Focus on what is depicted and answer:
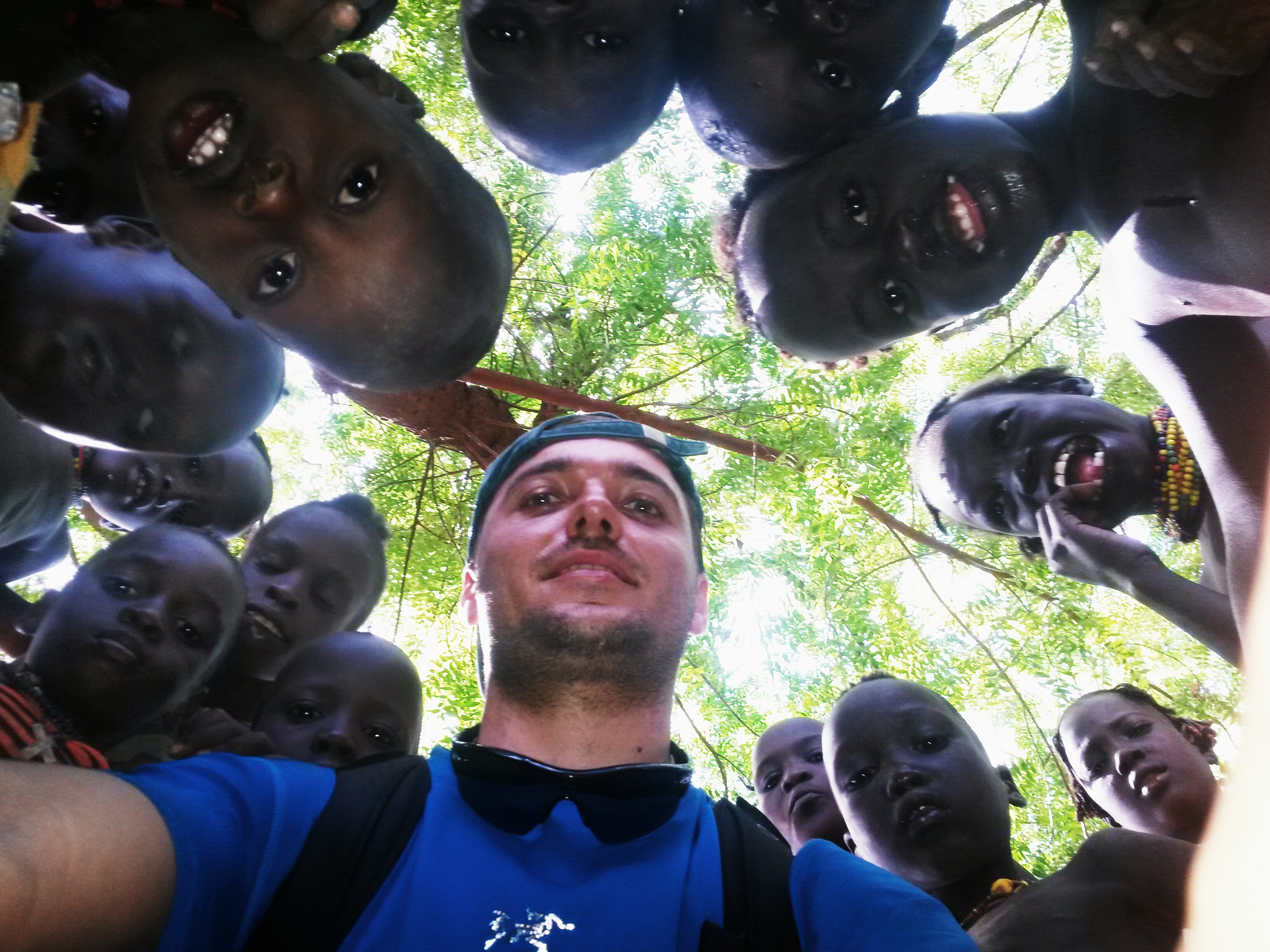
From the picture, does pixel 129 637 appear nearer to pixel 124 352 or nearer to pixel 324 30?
pixel 124 352

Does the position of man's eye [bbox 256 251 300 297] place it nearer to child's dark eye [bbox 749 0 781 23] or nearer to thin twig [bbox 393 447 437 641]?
child's dark eye [bbox 749 0 781 23]

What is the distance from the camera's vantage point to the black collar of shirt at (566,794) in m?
1.49

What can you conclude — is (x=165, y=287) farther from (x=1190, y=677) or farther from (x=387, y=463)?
(x=1190, y=677)

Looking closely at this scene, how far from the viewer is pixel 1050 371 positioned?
9.66 feet

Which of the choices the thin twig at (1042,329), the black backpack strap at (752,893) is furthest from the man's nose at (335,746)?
the thin twig at (1042,329)

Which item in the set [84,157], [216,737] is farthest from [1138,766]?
[84,157]

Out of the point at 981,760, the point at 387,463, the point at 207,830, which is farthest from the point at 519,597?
the point at 387,463

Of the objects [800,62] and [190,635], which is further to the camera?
[190,635]

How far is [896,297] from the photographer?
2076 millimetres

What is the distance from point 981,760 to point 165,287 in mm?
2275

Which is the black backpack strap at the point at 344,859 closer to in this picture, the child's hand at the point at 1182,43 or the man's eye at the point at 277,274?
the man's eye at the point at 277,274

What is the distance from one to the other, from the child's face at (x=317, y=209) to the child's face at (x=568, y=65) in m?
0.27

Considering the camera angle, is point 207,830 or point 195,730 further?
point 195,730

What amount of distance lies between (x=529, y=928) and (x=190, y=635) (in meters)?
1.29
